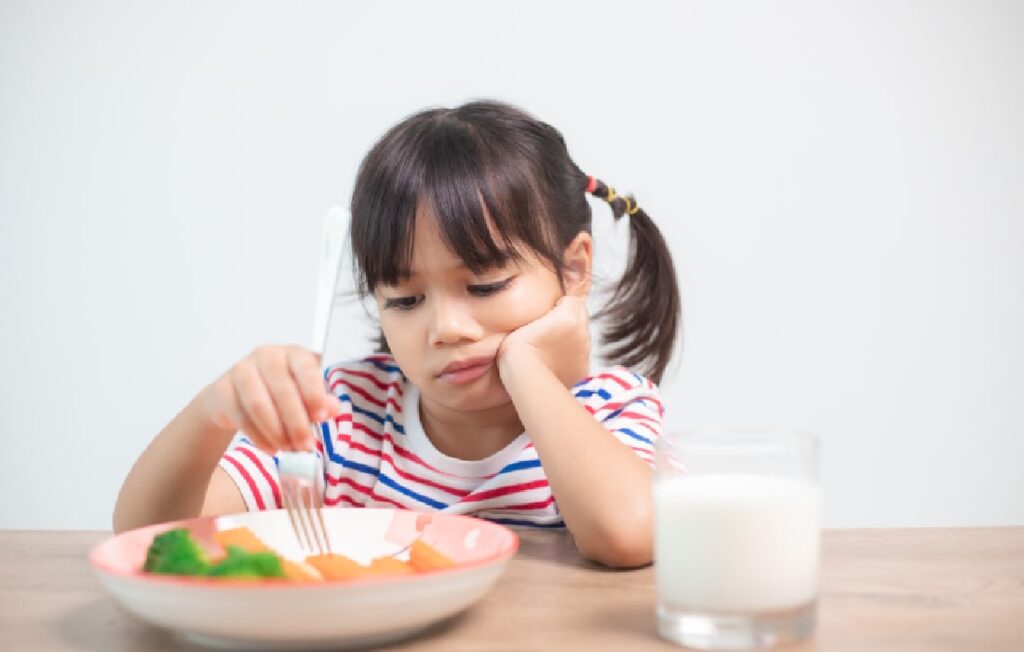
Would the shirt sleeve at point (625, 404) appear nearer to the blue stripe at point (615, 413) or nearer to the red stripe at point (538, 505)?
the blue stripe at point (615, 413)

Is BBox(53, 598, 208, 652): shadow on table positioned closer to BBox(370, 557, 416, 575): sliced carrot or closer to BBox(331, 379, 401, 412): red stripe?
BBox(370, 557, 416, 575): sliced carrot

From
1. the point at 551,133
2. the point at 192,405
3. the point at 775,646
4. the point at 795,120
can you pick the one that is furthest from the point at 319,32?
the point at 775,646

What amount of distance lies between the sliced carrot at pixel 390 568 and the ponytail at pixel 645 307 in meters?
0.78

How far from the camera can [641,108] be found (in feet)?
7.95

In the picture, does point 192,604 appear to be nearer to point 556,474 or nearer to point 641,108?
point 556,474

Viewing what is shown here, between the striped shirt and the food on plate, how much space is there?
1.52 feet

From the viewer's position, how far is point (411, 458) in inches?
51.8

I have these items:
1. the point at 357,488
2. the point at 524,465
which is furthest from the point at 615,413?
the point at 357,488

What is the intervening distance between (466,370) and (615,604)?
1.48ft

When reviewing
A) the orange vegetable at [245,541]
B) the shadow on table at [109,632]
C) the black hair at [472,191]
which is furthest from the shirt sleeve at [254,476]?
the shadow on table at [109,632]

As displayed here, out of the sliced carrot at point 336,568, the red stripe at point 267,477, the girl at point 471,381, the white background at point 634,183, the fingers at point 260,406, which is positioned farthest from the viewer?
the white background at point 634,183

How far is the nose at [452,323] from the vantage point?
1.12 meters

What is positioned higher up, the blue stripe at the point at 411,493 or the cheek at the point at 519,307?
the cheek at the point at 519,307

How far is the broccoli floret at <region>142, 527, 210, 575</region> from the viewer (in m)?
0.67
